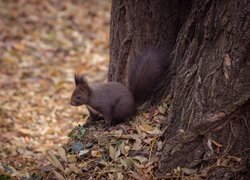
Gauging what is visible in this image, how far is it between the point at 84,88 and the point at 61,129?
1460 mm

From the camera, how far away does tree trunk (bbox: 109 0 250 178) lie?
10.0ft

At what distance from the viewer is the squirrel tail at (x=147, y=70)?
386cm

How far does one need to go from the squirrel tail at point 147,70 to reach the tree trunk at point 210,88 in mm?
135

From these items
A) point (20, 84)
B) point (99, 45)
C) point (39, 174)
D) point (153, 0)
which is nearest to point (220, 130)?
point (153, 0)

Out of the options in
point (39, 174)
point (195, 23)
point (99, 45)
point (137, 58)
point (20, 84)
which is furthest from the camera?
point (99, 45)

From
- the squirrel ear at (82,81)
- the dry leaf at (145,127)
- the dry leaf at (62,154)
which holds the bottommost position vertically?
the dry leaf at (62,154)

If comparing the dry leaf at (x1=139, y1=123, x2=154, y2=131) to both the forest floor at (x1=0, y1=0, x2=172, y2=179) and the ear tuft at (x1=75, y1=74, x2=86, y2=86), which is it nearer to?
the forest floor at (x1=0, y1=0, x2=172, y2=179)

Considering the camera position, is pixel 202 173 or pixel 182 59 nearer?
pixel 202 173

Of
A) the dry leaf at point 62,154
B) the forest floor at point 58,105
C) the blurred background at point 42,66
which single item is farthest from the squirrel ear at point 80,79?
the blurred background at point 42,66

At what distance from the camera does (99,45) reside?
7895mm

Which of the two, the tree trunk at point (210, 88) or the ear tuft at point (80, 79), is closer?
the tree trunk at point (210, 88)

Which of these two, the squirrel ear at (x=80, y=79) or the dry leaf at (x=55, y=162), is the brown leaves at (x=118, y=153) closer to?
the dry leaf at (x=55, y=162)

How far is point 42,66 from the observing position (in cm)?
723

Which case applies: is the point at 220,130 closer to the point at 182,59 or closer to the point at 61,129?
the point at 182,59
